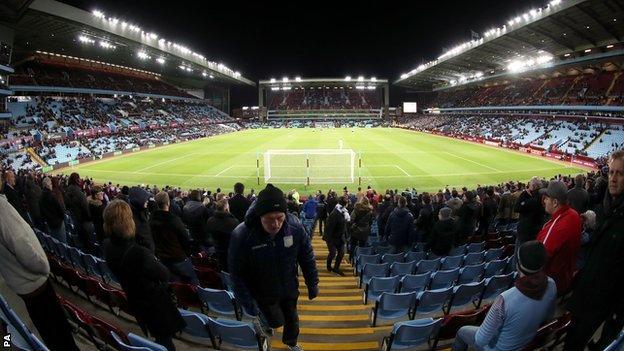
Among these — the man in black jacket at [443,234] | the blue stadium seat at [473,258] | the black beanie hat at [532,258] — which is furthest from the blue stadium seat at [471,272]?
the black beanie hat at [532,258]

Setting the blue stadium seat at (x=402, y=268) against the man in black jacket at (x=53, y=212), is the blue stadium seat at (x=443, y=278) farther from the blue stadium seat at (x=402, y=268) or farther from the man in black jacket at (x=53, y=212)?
the man in black jacket at (x=53, y=212)

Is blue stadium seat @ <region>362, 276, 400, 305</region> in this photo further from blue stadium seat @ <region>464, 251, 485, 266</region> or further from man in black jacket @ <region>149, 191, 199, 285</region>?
man in black jacket @ <region>149, 191, 199, 285</region>

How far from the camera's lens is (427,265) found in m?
7.61

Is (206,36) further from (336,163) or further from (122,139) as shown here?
(336,163)

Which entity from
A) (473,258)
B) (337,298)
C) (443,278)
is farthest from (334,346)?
(473,258)

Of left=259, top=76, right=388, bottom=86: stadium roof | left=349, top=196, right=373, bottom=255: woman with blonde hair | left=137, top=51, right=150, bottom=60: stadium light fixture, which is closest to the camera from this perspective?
left=349, top=196, right=373, bottom=255: woman with blonde hair

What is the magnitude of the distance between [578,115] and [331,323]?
59.5 metres

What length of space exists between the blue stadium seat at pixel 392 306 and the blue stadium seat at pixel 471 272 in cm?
173

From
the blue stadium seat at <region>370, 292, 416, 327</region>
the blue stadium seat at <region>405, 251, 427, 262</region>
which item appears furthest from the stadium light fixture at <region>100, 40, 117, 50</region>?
the blue stadium seat at <region>370, 292, 416, 327</region>

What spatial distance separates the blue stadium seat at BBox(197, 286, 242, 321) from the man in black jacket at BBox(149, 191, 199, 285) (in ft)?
2.79

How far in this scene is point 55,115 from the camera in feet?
166

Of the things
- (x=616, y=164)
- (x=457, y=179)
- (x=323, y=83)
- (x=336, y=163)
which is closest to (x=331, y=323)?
(x=616, y=164)

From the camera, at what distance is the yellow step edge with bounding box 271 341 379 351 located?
498 centimetres

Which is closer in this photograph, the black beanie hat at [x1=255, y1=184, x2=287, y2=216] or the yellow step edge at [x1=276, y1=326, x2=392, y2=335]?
the black beanie hat at [x1=255, y1=184, x2=287, y2=216]
